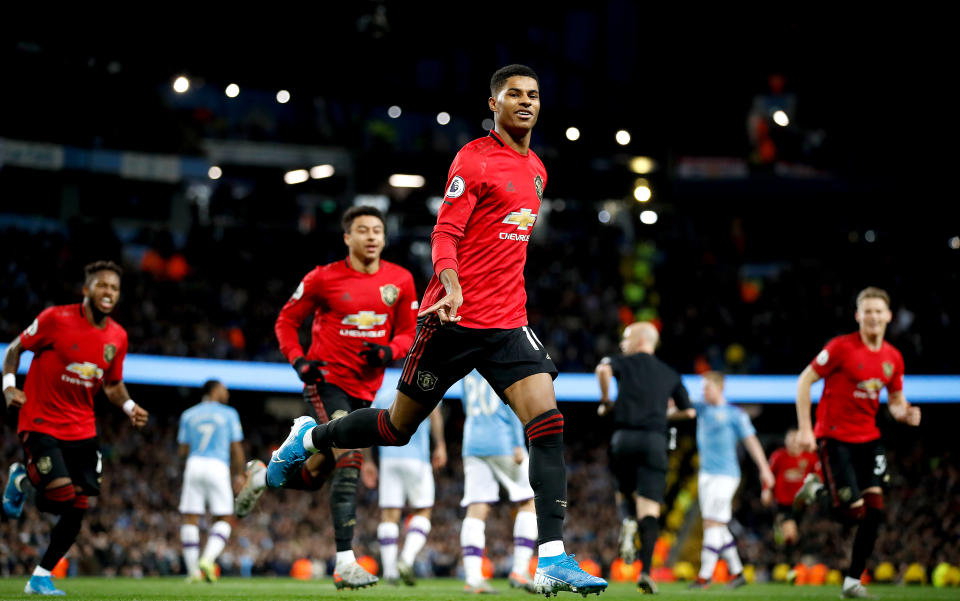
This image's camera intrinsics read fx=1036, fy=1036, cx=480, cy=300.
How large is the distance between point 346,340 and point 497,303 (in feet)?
10.6

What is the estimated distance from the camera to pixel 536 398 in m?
5.57

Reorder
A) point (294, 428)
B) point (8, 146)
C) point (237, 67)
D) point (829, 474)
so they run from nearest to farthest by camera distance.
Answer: point (294, 428) → point (829, 474) → point (237, 67) → point (8, 146)

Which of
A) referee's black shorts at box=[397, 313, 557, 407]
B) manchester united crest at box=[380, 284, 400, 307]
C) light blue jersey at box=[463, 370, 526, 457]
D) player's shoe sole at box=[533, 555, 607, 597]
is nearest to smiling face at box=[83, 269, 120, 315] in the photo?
manchester united crest at box=[380, 284, 400, 307]

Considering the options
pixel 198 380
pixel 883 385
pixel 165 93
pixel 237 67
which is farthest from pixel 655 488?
pixel 165 93

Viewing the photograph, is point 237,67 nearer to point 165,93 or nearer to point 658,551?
point 165,93

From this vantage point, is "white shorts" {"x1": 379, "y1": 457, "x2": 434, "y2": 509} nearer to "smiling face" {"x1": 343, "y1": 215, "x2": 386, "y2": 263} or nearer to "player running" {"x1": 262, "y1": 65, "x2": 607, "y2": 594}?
"smiling face" {"x1": 343, "y1": 215, "x2": 386, "y2": 263}

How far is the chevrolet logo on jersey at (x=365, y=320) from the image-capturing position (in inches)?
341

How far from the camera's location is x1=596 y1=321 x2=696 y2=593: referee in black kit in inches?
379

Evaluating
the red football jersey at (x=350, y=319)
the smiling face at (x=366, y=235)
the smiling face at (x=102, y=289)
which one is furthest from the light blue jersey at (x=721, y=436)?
the smiling face at (x=102, y=289)

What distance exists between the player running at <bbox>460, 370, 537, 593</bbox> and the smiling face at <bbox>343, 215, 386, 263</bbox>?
5.92ft

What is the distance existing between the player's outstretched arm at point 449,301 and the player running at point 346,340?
270 centimetres

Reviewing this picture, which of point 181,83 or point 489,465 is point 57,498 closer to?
point 489,465

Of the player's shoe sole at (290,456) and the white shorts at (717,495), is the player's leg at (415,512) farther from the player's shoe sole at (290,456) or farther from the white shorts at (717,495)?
the player's shoe sole at (290,456)

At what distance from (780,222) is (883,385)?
26.6 meters
